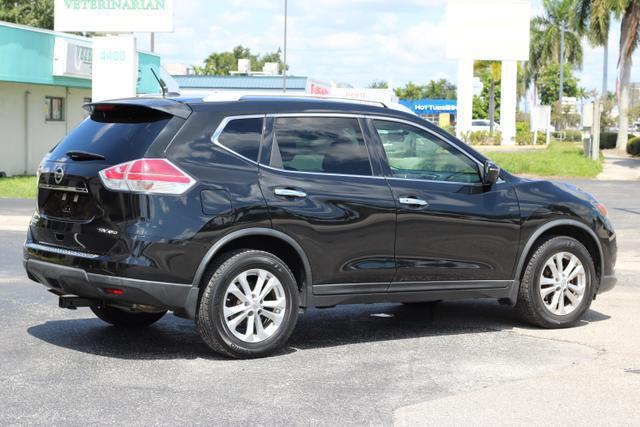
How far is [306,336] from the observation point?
318 inches

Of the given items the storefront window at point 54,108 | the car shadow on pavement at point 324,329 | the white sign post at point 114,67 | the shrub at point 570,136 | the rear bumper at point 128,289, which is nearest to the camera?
the rear bumper at point 128,289

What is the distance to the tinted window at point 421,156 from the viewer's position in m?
7.70

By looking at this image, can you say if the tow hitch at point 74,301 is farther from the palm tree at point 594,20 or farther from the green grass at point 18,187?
the palm tree at point 594,20

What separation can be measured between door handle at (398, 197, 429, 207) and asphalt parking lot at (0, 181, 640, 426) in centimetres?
107

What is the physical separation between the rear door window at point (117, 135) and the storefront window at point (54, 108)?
27682mm

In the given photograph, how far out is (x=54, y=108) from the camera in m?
34.5

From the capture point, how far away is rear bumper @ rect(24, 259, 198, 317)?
21.8ft

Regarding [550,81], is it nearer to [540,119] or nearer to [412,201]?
[540,119]

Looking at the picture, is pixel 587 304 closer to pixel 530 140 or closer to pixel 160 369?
pixel 160 369

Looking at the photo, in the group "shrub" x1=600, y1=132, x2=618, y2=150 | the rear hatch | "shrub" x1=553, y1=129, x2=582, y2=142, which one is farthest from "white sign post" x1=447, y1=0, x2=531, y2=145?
the rear hatch

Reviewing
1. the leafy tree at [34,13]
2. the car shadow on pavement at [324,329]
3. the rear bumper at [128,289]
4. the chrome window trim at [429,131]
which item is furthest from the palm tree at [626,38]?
the rear bumper at [128,289]

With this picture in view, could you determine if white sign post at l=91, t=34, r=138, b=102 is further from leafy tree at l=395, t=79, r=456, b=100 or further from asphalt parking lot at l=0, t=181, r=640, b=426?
leafy tree at l=395, t=79, r=456, b=100

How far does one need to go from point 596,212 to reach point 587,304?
2.52 feet

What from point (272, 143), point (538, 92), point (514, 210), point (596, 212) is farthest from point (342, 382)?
point (538, 92)
